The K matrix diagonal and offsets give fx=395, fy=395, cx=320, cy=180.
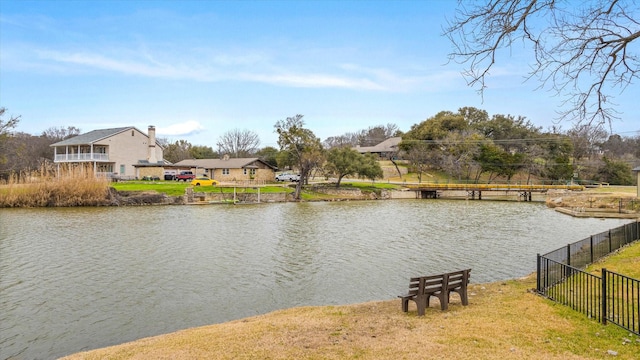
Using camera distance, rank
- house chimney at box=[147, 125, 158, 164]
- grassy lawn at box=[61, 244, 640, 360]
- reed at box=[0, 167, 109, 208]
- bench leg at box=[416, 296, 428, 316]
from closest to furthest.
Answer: grassy lawn at box=[61, 244, 640, 360] → bench leg at box=[416, 296, 428, 316] → reed at box=[0, 167, 109, 208] → house chimney at box=[147, 125, 158, 164]

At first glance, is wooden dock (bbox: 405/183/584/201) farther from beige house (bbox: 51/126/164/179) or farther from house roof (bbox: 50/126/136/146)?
house roof (bbox: 50/126/136/146)

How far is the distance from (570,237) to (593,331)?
17.9 metres

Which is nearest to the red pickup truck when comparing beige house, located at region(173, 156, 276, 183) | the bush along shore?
beige house, located at region(173, 156, 276, 183)

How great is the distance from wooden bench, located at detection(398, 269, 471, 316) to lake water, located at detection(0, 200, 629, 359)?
2.81 meters

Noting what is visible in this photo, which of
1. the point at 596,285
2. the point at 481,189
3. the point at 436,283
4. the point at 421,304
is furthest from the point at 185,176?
the point at 596,285

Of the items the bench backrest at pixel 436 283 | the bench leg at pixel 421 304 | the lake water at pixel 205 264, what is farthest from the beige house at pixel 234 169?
the bench leg at pixel 421 304

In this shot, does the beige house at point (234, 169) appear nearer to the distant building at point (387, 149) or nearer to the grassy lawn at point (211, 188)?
the grassy lawn at point (211, 188)

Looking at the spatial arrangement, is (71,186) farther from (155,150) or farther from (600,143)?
(600,143)

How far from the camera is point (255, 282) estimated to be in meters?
13.9

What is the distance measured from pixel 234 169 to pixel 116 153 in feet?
57.1

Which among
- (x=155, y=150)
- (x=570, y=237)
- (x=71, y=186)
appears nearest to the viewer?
(x=570, y=237)

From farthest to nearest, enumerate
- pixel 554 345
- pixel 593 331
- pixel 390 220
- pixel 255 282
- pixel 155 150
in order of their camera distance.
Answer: pixel 155 150 → pixel 390 220 → pixel 255 282 → pixel 593 331 → pixel 554 345

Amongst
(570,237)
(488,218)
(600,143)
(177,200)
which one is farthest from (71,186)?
(600,143)

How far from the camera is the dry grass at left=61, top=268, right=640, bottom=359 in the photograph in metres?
6.73
